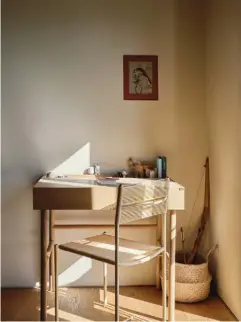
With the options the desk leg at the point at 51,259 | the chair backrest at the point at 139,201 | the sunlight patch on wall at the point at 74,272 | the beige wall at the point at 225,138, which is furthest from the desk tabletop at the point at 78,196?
the sunlight patch on wall at the point at 74,272

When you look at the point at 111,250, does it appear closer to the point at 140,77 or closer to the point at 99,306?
the point at 99,306

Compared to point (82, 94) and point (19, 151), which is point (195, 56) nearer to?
point (82, 94)

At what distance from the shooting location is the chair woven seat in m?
1.98

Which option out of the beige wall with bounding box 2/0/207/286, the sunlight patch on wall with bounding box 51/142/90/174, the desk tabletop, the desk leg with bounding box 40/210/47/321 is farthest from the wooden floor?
the sunlight patch on wall with bounding box 51/142/90/174

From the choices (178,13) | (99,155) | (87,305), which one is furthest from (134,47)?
(87,305)

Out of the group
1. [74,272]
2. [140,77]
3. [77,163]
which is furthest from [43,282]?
[140,77]

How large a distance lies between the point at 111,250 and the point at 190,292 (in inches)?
31.8

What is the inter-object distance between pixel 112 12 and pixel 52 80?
25.6 inches

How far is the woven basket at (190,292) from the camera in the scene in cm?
260

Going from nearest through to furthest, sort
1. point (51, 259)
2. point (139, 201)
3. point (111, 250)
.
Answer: point (139, 201), point (111, 250), point (51, 259)

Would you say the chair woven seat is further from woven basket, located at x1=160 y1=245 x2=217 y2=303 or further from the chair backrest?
woven basket, located at x1=160 y1=245 x2=217 y2=303

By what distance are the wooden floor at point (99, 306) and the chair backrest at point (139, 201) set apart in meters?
0.76

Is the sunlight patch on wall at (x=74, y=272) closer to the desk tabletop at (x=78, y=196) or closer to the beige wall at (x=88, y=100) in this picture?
the beige wall at (x=88, y=100)

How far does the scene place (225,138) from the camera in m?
2.54
